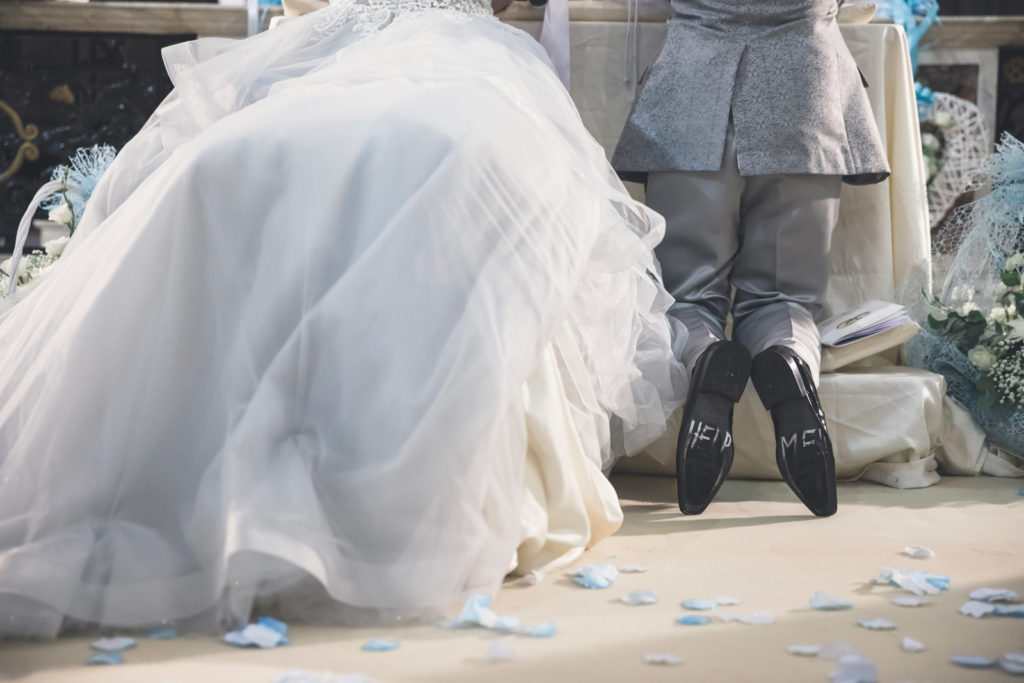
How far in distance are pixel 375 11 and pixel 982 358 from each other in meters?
1.31

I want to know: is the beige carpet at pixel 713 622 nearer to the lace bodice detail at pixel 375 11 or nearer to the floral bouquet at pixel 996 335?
the floral bouquet at pixel 996 335

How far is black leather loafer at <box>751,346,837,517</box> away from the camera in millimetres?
1532

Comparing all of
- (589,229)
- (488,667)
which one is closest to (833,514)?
(589,229)

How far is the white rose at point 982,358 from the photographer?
6.28 feet

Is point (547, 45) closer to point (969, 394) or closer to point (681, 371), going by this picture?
point (681, 371)

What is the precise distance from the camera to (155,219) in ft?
3.83

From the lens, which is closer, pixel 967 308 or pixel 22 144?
pixel 967 308

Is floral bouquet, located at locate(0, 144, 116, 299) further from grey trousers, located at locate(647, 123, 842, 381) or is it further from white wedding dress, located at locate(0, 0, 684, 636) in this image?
grey trousers, located at locate(647, 123, 842, 381)

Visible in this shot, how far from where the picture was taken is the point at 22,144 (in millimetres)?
3523

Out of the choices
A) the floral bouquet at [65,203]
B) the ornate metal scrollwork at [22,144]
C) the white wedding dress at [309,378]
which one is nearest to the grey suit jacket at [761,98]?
the white wedding dress at [309,378]

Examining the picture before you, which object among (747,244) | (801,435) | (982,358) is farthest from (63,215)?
(982,358)

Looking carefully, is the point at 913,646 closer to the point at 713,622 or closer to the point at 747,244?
the point at 713,622

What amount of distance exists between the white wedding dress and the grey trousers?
0.52 m

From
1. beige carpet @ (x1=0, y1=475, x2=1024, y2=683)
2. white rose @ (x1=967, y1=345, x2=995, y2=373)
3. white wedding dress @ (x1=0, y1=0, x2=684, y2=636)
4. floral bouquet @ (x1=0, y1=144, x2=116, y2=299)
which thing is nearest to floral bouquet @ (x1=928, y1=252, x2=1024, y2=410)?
white rose @ (x1=967, y1=345, x2=995, y2=373)
